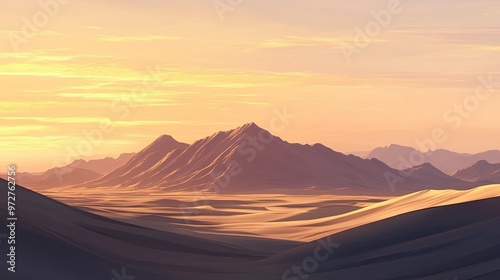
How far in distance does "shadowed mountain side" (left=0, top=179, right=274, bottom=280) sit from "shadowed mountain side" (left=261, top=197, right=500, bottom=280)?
458 centimetres

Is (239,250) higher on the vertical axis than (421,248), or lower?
higher

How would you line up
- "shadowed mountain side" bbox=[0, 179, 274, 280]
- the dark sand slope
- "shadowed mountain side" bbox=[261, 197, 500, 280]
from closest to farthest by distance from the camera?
"shadowed mountain side" bbox=[0, 179, 274, 280]
the dark sand slope
"shadowed mountain side" bbox=[261, 197, 500, 280]

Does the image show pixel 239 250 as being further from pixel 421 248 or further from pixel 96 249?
pixel 421 248

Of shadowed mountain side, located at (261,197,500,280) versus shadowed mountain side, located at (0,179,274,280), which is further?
shadowed mountain side, located at (261,197,500,280)

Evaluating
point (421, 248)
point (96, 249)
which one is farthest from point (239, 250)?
point (421, 248)

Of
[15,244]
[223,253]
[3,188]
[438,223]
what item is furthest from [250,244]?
[15,244]

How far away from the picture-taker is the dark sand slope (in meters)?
42.7

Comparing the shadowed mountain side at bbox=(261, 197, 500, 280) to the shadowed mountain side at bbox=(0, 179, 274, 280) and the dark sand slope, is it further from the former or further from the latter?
the shadowed mountain side at bbox=(0, 179, 274, 280)

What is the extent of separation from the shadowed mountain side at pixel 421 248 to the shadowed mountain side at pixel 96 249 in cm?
458

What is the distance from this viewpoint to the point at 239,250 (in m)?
54.8

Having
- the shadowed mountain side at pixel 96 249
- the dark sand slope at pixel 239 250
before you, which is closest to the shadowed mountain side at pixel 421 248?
the dark sand slope at pixel 239 250

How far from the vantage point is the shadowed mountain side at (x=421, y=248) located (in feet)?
142

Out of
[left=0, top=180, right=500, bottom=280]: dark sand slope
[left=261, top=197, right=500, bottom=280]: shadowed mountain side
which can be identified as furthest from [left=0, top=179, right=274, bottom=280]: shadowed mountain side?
[left=261, top=197, right=500, bottom=280]: shadowed mountain side

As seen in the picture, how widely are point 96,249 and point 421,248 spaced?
19090 mm
